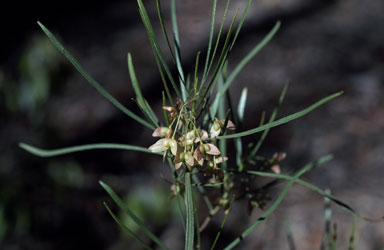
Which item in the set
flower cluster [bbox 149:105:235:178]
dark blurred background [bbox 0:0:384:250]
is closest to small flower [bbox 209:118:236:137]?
flower cluster [bbox 149:105:235:178]

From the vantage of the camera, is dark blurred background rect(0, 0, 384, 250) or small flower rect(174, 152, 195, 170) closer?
small flower rect(174, 152, 195, 170)

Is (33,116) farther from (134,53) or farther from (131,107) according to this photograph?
(134,53)

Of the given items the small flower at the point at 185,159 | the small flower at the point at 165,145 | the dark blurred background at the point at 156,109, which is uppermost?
the small flower at the point at 165,145

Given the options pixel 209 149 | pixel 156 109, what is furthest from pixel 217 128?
pixel 156 109

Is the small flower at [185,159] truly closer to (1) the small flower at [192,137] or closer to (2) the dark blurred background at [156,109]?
(1) the small flower at [192,137]

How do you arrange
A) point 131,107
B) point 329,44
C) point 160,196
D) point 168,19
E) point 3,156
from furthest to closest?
point 168,19
point 329,44
point 131,107
point 3,156
point 160,196

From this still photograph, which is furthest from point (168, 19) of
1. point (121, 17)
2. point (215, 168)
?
point (215, 168)

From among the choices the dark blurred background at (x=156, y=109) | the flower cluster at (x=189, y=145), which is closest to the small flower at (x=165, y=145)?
the flower cluster at (x=189, y=145)

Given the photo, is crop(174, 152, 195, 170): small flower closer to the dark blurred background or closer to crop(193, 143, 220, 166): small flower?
crop(193, 143, 220, 166): small flower
